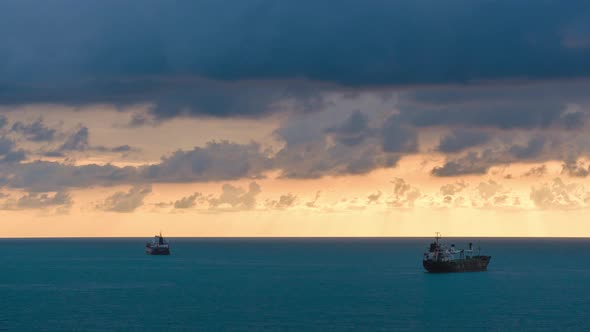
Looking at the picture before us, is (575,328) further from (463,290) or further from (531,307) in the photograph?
(463,290)

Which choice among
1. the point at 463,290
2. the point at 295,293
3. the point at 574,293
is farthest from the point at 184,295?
the point at 574,293

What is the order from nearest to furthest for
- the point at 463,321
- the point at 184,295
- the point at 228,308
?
the point at 463,321, the point at 228,308, the point at 184,295

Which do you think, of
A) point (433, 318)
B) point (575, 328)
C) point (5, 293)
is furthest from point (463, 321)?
point (5, 293)

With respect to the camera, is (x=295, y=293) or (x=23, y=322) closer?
(x=23, y=322)

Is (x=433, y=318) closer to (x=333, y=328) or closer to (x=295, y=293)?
(x=333, y=328)

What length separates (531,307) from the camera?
16575 cm

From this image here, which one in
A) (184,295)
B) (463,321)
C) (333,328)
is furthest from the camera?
(184,295)

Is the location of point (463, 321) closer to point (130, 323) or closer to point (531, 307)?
point (531, 307)

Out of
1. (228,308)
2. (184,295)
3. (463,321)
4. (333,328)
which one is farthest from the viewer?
(184,295)

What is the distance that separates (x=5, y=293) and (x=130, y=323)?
6726cm

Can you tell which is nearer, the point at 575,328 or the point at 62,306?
the point at 575,328

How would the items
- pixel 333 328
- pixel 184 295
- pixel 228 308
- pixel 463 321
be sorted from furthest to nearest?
pixel 184 295
pixel 228 308
pixel 463 321
pixel 333 328

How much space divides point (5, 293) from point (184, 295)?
40766 mm

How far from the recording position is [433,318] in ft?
488
